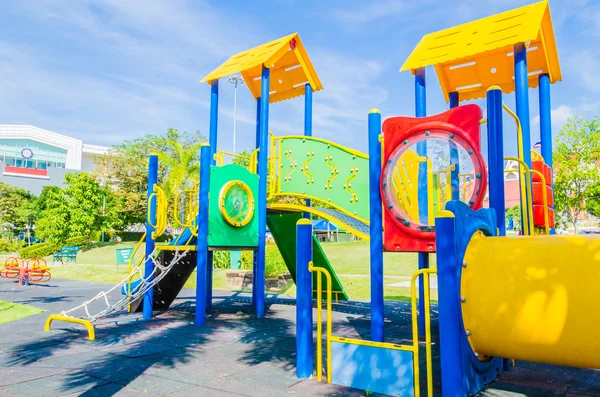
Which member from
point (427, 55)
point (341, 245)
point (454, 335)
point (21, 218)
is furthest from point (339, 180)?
point (21, 218)

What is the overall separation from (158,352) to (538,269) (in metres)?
5.05

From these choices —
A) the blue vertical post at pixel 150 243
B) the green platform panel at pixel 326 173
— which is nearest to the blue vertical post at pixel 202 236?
the blue vertical post at pixel 150 243

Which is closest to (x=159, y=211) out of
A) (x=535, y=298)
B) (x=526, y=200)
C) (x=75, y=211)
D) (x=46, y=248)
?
(x=526, y=200)

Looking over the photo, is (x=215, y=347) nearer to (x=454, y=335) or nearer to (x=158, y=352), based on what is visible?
(x=158, y=352)

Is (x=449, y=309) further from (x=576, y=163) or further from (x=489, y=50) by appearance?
(x=576, y=163)

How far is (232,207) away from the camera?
9.81 meters

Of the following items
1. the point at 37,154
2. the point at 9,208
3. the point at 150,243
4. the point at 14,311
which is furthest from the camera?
the point at 37,154

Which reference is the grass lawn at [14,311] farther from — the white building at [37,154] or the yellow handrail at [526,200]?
the white building at [37,154]

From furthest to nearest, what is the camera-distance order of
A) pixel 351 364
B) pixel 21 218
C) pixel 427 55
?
pixel 21 218 → pixel 427 55 → pixel 351 364

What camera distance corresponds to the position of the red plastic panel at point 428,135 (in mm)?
5812

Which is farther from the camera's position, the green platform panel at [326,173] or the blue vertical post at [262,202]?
the blue vertical post at [262,202]

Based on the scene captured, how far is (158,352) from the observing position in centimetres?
656

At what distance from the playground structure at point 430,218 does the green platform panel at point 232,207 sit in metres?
0.03

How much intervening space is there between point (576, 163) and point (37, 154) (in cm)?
8360
